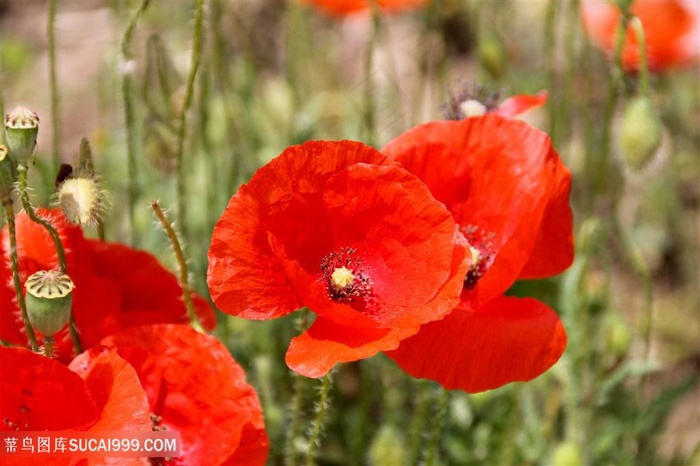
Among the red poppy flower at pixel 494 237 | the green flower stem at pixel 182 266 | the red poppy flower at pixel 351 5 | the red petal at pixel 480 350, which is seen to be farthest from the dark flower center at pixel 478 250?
the red poppy flower at pixel 351 5

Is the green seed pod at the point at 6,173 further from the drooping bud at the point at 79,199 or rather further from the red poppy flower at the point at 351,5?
the red poppy flower at the point at 351,5

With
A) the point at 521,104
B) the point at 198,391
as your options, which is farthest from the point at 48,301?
the point at 521,104

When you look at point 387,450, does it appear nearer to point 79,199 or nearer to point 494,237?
point 494,237

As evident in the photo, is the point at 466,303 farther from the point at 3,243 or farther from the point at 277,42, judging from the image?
the point at 277,42

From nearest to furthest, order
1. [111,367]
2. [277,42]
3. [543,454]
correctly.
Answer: [111,367] < [543,454] < [277,42]

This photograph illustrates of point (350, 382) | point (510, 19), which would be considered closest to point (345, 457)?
point (350, 382)
